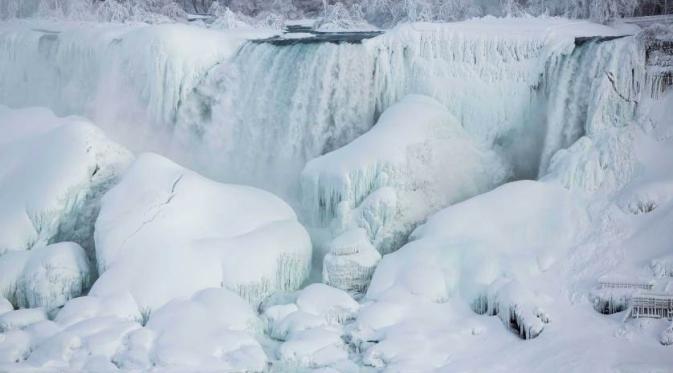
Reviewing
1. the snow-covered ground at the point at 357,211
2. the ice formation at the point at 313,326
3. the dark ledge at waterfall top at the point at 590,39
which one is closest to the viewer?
the ice formation at the point at 313,326

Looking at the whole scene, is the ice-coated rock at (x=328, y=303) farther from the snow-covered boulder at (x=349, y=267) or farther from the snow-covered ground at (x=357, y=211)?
the snow-covered boulder at (x=349, y=267)

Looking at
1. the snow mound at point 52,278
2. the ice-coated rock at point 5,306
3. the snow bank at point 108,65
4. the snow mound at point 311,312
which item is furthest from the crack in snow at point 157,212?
the snow bank at point 108,65

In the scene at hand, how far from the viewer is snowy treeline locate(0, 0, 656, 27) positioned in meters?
17.4

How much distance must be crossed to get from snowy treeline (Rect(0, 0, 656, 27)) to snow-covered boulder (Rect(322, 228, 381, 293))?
8.54 metres

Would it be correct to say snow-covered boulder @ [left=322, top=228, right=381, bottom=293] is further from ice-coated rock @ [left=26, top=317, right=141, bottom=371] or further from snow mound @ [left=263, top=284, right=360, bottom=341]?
ice-coated rock @ [left=26, top=317, right=141, bottom=371]

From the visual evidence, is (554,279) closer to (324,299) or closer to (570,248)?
(570,248)

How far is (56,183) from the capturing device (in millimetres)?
10336

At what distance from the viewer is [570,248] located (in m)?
8.98

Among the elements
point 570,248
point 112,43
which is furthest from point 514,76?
point 112,43

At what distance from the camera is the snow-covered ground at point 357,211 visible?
26.2ft

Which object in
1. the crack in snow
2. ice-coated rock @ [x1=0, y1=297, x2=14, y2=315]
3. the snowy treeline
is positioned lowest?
ice-coated rock @ [x1=0, y1=297, x2=14, y2=315]

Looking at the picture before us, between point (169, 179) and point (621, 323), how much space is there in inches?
231

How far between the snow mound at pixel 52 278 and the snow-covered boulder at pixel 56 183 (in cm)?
56

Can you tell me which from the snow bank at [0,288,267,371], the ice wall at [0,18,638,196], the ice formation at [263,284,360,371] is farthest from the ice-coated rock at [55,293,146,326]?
the ice wall at [0,18,638,196]
